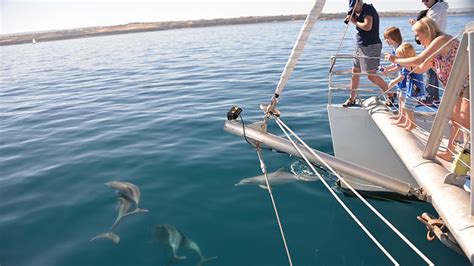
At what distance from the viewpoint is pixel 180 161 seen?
790cm

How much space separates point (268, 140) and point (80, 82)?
1755cm

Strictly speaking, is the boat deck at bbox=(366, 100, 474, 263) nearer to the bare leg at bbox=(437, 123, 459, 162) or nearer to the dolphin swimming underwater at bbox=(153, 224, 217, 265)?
the bare leg at bbox=(437, 123, 459, 162)

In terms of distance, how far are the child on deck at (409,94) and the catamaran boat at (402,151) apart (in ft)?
0.56

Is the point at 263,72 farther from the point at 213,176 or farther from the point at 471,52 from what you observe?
the point at 471,52

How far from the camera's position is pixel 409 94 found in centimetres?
582

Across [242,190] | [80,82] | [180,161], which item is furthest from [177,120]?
[80,82]

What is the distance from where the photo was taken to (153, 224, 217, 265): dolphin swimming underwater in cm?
495

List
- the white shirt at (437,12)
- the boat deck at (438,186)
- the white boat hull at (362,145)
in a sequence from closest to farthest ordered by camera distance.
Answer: the boat deck at (438,186) < the white shirt at (437,12) < the white boat hull at (362,145)

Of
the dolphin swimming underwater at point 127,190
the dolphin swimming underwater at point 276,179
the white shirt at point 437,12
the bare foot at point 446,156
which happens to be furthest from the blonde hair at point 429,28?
the dolphin swimming underwater at point 127,190

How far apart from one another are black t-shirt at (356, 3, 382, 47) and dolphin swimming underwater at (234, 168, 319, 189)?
113 inches

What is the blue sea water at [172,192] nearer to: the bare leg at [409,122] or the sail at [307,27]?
the bare leg at [409,122]

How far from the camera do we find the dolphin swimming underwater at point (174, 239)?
495 centimetres

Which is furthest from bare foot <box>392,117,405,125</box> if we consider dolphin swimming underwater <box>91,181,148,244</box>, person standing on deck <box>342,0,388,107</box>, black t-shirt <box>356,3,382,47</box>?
dolphin swimming underwater <box>91,181,148,244</box>

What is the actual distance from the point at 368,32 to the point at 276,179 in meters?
3.41
